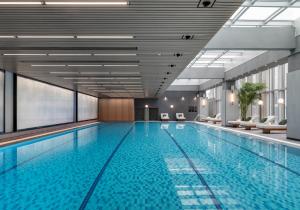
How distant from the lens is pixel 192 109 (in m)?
34.6

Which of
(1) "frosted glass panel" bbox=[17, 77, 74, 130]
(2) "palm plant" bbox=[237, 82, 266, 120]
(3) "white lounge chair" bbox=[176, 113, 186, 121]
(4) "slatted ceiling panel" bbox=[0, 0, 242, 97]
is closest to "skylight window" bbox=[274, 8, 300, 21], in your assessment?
(4) "slatted ceiling panel" bbox=[0, 0, 242, 97]

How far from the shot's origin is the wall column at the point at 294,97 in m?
10.6

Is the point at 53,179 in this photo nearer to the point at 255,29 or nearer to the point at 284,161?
the point at 284,161

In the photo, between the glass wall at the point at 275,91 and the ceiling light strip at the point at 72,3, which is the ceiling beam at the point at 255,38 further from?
the ceiling light strip at the point at 72,3

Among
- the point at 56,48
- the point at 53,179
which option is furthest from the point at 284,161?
the point at 56,48

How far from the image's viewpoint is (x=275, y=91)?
1706cm

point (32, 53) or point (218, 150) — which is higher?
point (32, 53)

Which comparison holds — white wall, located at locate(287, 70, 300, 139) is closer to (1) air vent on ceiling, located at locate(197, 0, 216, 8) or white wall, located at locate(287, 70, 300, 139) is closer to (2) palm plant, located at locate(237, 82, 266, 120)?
(2) palm plant, located at locate(237, 82, 266, 120)

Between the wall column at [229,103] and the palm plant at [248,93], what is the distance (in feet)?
4.57

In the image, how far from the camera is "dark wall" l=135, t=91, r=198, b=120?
112ft

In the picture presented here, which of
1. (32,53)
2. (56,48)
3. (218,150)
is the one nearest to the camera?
(56,48)

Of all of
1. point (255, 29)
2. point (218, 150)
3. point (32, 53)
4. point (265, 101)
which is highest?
point (255, 29)

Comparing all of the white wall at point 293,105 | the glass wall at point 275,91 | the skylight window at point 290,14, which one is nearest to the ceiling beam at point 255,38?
the skylight window at point 290,14

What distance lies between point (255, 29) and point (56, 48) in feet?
25.8
